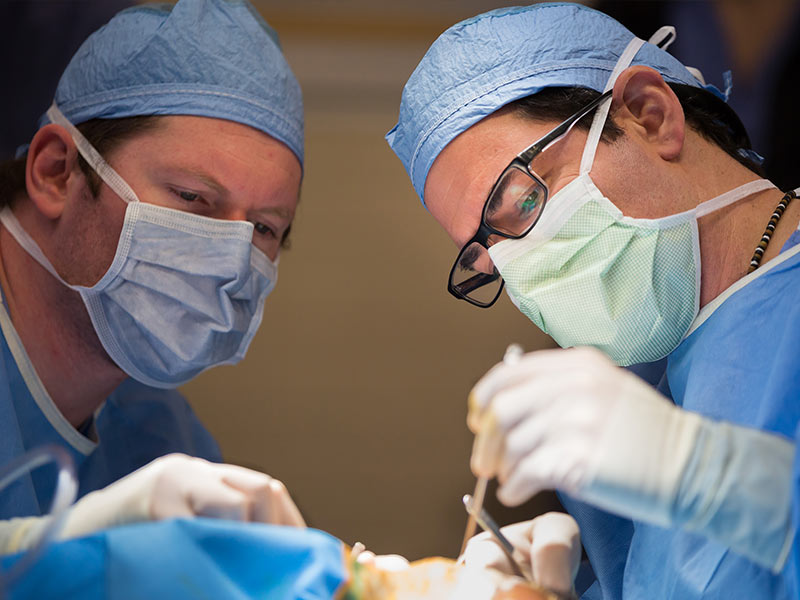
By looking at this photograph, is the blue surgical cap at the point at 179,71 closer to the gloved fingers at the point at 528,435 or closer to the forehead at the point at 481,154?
the forehead at the point at 481,154

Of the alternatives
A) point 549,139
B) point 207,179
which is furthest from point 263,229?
point 549,139

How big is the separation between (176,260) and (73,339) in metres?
0.34

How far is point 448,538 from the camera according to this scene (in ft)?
7.88

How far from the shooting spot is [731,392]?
→ 1.21 meters

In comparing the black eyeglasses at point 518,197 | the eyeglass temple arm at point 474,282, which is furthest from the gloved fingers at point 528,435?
the eyeglass temple arm at point 474,282

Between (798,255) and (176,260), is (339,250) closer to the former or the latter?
(176,260)

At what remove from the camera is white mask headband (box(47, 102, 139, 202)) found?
5.49ft

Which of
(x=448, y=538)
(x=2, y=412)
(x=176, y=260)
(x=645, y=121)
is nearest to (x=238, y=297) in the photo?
(x=176, y=260)

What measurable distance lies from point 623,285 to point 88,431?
139cm

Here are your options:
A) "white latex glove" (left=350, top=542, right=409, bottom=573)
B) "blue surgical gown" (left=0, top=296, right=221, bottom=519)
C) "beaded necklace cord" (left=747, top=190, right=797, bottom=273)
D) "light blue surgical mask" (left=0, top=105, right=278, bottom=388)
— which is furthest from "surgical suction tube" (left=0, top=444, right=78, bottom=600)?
"beaded necklace cord" (left=747, top=190, right=797, bottom=273)

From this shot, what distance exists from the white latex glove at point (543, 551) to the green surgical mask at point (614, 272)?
1.21 feet

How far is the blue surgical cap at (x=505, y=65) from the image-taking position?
1539 mm

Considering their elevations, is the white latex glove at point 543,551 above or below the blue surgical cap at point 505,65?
below

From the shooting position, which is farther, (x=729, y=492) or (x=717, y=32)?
(x=717, y=32)
